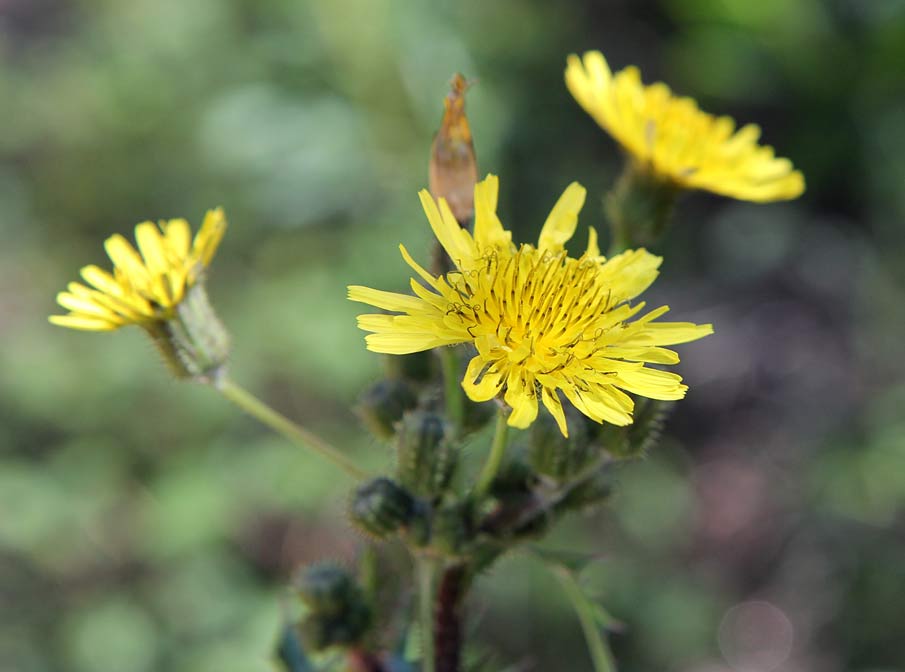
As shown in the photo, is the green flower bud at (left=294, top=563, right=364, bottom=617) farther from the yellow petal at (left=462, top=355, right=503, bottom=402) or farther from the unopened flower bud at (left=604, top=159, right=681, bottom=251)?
the unopened flower bud at (left=604, top=159, right=681, bottom=251)

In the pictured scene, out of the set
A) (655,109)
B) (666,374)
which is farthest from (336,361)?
(666,374)

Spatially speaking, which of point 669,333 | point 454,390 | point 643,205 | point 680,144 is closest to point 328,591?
point 454,390

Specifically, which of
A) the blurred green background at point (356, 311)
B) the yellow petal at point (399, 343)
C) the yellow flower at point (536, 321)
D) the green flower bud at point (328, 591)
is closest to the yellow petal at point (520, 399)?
the yellow flower at point (536, 321)

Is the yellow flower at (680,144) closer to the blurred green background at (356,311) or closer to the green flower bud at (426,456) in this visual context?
the green flower bud at (426,456)

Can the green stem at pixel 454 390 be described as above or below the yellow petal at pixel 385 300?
below

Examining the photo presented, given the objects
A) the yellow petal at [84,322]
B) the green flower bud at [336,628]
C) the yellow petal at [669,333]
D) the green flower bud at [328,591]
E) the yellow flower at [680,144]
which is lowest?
the green flower bud at [336,628]

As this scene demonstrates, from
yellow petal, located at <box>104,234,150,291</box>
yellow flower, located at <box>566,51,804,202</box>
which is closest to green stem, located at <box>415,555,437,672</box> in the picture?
yellow petal, located at <box>104,234,150,291</box>

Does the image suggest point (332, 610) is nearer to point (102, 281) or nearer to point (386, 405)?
point (386, 405)
